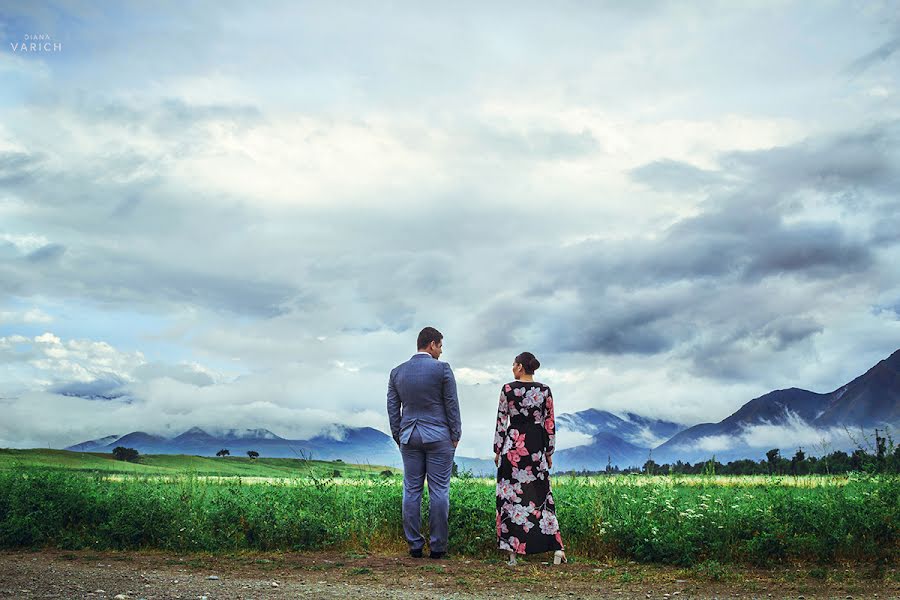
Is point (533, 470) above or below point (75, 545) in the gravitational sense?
above

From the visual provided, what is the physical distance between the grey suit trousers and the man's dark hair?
130 centimetres

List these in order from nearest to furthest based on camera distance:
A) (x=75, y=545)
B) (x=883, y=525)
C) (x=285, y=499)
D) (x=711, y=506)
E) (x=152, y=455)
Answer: (x=883, y=525)
(x=711, y=506)
(x=75, y=545)
(x=285, y=499)
(x=152, y=455)

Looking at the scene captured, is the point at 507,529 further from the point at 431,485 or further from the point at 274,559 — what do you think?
the point at 274,559

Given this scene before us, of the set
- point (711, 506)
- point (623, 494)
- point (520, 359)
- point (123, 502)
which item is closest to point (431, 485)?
point (520, 359)

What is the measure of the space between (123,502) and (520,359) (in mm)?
7915

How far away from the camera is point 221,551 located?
13.3 m

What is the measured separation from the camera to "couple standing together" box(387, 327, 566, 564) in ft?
39.6

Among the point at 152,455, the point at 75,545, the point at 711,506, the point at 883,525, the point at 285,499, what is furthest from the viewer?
the point at 152,455

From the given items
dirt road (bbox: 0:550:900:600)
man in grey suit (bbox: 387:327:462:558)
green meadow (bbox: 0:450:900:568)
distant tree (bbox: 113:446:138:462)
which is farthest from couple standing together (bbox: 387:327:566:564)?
distant tree (bbox: 113:446:138:462)

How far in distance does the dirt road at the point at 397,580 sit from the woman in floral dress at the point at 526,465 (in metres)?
0.43

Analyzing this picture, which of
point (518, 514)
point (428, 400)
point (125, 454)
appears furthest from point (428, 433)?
point (125, 454)

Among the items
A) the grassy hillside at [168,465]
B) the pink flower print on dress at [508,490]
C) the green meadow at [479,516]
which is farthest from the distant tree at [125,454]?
the pink flower print on dress at [508,490]

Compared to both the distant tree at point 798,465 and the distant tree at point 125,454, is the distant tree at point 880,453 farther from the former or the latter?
the distant tree at point 125,454

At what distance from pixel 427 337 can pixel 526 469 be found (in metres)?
2.54
